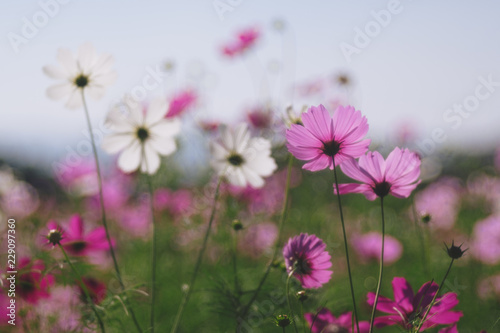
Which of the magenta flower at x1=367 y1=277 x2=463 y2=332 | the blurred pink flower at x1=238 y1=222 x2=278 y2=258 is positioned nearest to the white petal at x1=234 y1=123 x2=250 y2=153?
the magenta flower at x1=367 y1=277 x2=463 y2=332

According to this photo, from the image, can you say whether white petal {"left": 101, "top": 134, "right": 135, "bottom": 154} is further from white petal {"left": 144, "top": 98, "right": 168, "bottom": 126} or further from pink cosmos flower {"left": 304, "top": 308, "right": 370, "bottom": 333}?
pink cosmos flower {"left": 304, "top": 308, "right": 370, "bottom": 333}

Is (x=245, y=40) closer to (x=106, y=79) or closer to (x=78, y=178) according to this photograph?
(x=78, y=178)

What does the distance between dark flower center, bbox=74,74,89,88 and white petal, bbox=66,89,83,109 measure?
0.05ft

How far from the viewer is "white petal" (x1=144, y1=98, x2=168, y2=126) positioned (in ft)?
2.59

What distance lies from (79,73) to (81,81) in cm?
2

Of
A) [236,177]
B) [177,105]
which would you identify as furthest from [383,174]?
[177,105]

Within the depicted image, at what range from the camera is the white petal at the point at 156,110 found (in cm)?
79

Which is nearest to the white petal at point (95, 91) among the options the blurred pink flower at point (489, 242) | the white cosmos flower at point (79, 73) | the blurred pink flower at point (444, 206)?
the white cosmos flower at point (79, 73)

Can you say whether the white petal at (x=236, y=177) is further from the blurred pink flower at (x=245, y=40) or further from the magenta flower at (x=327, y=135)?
the blurred pink flower at (x=245, y=40)

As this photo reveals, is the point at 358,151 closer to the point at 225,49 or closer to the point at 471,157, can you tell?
the point at 225,49

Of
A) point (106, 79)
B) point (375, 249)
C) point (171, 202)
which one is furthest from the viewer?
point (171, 202)

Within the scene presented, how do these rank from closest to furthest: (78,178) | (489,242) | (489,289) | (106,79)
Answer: (106,79) → (489,289) → (489,242) → (78,178)

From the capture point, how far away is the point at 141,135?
0.80m

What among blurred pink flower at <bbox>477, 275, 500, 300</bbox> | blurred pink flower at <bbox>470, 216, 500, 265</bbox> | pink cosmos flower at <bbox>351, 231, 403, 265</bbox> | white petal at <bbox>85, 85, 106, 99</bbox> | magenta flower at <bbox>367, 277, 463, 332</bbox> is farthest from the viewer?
pink cosmos flower at <bbox>351, 231, 403, 265</bbox>
